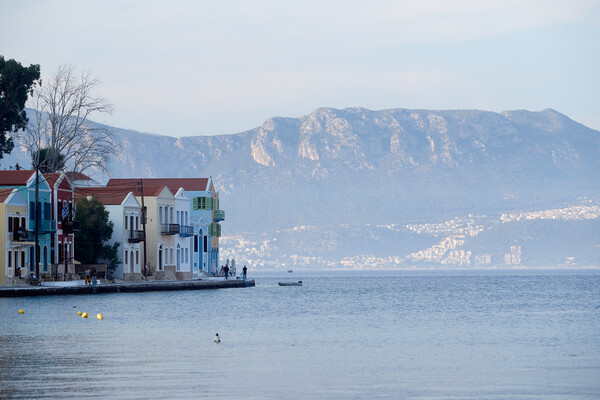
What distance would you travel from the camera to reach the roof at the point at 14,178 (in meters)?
85.4

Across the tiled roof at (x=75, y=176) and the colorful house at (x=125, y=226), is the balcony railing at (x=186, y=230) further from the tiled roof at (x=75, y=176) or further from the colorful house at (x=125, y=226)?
the tiled roof at (x=75, y=176)

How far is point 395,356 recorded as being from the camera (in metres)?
40.2

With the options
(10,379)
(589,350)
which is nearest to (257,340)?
(589,350)

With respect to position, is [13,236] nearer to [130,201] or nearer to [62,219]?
[62,219]

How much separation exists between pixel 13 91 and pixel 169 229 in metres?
19.0

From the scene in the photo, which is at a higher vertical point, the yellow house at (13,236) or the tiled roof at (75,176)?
the tiled roof at (75,176)

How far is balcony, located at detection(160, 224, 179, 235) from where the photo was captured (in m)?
109

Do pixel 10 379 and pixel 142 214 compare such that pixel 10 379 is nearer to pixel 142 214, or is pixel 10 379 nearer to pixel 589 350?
pixel 589 350

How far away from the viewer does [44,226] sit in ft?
286

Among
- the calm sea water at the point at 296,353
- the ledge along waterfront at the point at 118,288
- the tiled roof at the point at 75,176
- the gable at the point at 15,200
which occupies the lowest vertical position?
the calm sea water at the point at 296,353

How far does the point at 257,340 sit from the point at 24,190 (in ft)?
138

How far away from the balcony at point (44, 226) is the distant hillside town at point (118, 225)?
7 centimetres

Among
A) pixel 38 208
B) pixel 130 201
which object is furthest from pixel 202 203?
pixel 38 208

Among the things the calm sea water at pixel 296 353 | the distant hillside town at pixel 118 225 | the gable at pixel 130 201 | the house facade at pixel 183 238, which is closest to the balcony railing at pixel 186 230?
the house facade at pixel 183 238
